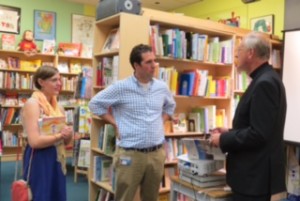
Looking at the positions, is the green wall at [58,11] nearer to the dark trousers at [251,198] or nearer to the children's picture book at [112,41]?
the children's picture book at [112,41]

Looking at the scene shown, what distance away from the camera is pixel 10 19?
22.6ft

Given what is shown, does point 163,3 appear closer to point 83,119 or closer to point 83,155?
point 83,119

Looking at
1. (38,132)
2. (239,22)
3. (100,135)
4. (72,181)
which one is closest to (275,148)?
(38,132)

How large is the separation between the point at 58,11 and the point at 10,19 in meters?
1.04

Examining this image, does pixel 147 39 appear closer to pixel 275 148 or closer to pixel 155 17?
pixel 155 17

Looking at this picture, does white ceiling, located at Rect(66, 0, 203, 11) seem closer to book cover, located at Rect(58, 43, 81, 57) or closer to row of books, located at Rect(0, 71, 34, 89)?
book cover, located at Rect(58, 43, 81, 57)

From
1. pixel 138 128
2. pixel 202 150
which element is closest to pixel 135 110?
pixel 138 128

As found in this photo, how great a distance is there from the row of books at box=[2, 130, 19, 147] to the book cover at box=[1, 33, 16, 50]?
5.38ft

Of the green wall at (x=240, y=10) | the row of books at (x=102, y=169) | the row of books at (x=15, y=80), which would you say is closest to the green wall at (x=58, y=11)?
the row of books at (x=15, y=80)

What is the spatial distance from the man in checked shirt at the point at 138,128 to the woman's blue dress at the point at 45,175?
0.49m

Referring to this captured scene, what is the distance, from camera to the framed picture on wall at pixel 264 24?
553cm

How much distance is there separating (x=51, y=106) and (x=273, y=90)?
5.14ft

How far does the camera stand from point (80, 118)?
4.94 meters

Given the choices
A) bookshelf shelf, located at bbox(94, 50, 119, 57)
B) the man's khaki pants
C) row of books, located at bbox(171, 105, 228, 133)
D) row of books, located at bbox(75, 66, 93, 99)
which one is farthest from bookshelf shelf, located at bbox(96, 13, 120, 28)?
the man's khaki pants
